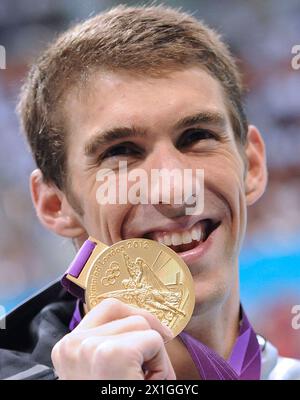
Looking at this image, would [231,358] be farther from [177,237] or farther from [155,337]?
[155,337]

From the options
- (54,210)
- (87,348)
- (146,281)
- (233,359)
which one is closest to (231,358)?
(233,359)

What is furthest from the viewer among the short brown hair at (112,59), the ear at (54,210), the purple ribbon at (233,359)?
the ear at (54,210)

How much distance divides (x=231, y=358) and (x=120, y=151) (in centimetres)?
80

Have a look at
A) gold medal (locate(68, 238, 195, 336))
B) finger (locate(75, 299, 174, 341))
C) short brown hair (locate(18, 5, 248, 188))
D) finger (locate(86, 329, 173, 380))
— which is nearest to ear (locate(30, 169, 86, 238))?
short brown hair (locate(18, 5, 248, 188))

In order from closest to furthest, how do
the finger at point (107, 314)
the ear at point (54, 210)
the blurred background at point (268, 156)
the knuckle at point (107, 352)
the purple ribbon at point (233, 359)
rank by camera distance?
the knuckle at point (107, 352) → the finger at point (107, 314) → the purple ribbon at point (233, 359) → the ear at point (54, 210) → the blurred background at point (268, 156)

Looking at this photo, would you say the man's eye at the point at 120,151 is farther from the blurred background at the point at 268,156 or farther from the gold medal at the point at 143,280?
the blurred background at the point at 268,156

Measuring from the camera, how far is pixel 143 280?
5.75ft

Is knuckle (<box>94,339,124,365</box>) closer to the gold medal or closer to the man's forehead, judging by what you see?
the gold medal

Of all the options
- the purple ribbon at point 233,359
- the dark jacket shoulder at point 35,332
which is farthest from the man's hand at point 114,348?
the dark jacket shoulder at point 35,332

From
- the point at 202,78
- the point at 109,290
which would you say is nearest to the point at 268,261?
the point at 202,78

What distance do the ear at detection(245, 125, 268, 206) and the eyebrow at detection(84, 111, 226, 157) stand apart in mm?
435

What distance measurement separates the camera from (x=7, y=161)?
119 inches

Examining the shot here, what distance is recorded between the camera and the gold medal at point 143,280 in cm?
173

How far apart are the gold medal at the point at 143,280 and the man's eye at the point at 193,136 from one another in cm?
44
